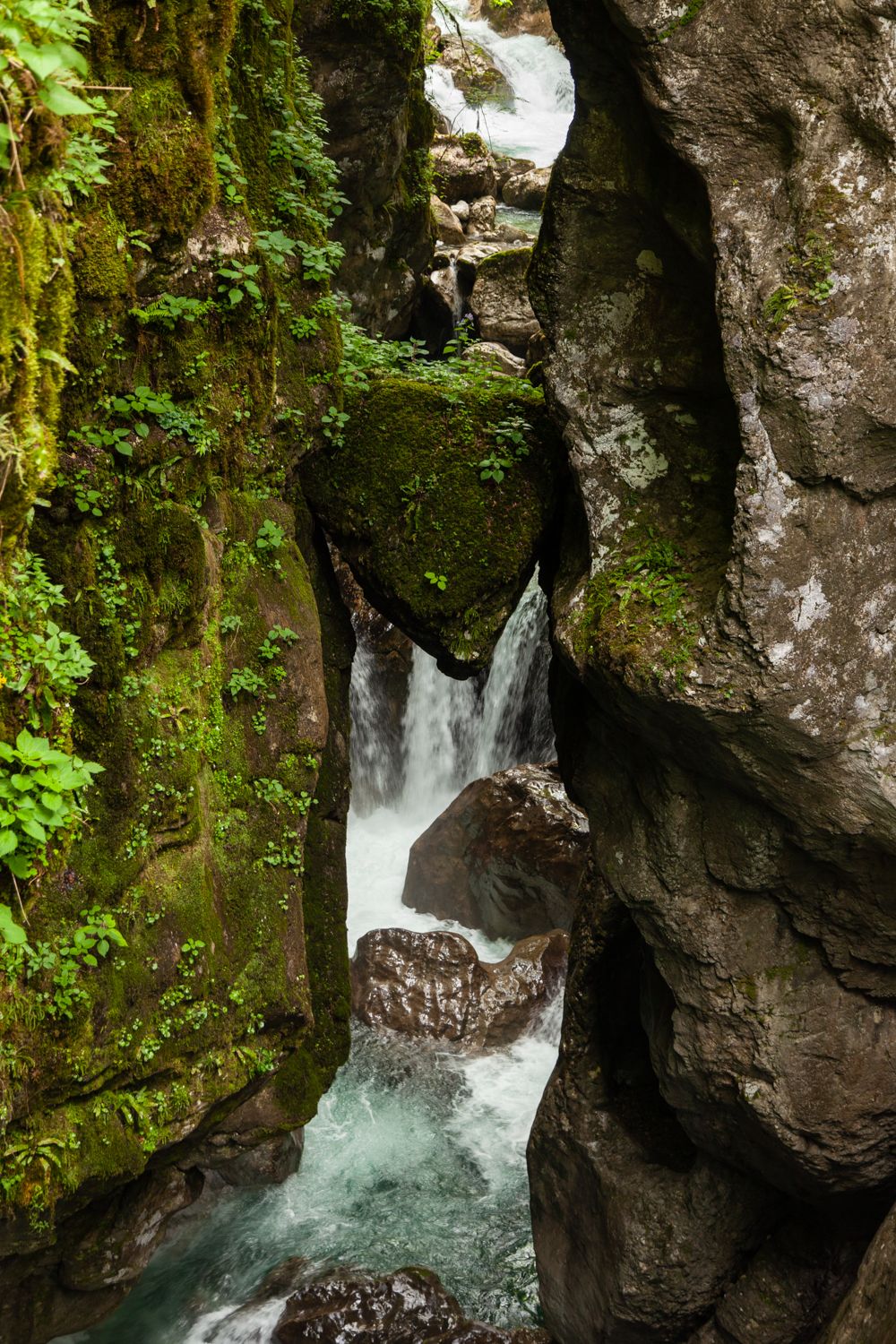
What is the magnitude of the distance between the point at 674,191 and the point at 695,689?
2629 mm

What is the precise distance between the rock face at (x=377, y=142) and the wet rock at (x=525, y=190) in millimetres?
8026

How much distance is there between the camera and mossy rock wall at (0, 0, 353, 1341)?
4.58 m

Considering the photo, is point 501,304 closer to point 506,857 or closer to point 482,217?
point 482,217

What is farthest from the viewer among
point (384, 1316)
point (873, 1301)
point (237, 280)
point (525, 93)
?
point (525, 93)

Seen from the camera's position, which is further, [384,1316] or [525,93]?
[525,93]

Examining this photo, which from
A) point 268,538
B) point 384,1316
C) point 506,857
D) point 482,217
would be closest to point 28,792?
point 268,538

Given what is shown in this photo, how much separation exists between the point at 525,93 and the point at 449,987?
74.4 ft

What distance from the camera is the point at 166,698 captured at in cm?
510

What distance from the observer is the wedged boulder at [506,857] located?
34.4 ft

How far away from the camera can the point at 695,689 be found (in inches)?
192

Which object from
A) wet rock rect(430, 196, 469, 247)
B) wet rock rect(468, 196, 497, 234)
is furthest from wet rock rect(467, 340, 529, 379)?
wet rock rect(468, 196, 497, 234)

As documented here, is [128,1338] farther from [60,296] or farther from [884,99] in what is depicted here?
[884,99]

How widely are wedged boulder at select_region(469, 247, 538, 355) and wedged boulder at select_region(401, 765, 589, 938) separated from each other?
295 inches

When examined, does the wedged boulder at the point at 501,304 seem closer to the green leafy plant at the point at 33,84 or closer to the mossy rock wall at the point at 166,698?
the mossy rock wall at the point at 166,698
